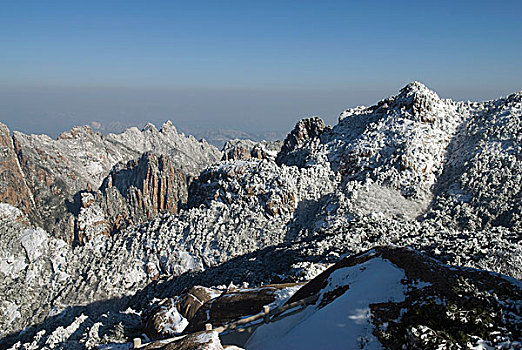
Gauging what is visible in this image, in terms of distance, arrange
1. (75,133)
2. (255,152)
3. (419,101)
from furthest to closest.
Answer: (75,133) → (255,152) → (419,101)

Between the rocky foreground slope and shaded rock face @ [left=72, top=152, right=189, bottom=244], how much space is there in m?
0.47

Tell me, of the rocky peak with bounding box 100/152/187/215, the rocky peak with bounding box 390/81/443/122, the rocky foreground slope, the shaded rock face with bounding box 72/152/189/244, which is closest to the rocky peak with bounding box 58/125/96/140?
the rocky foreground slope

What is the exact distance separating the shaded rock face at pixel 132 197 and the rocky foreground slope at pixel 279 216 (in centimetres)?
47

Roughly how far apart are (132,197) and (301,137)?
2112 inches

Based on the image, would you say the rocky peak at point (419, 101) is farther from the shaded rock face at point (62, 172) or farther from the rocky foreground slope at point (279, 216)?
the shaded rock face at point (62, 172)

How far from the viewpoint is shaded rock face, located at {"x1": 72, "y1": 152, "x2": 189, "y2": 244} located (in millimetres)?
102000

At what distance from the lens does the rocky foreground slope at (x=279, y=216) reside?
6366cm

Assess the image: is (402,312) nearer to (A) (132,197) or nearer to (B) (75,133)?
(A) (132,197)

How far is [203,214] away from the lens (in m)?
87.7

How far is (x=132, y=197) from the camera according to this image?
113 m

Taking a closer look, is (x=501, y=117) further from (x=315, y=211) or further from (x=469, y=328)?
(x=469, y=328)

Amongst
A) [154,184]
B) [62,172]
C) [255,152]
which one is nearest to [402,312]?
[154,184]

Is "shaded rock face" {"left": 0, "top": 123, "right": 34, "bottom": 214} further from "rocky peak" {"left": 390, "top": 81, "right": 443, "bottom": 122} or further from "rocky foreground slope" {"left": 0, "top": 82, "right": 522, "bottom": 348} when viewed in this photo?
"rocky peak" {"left": 390, "top": 81, "right": 443, "bottom": 122}

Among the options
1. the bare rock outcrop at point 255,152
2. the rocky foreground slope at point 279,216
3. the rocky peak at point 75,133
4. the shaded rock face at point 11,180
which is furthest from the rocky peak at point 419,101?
the rocky peak at point 75,133
